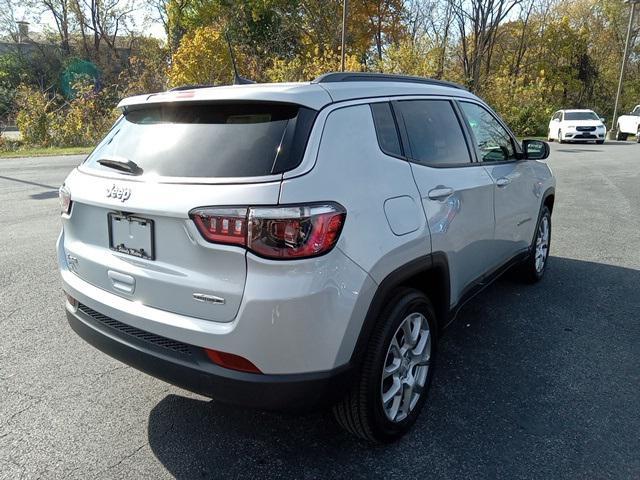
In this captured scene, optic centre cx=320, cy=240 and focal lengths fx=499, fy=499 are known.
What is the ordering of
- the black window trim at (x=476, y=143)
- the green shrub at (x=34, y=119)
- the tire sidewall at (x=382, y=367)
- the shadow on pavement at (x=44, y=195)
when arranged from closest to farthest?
the tire sidewall at (x=382, y=367) → the black window trim at (x=476, y=143) → the shadow on pavement at (x=44, y=195) → the green shrub at (x=34, y=119)

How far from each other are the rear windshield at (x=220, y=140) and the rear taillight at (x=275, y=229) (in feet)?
0.63

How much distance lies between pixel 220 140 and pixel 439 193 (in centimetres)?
124

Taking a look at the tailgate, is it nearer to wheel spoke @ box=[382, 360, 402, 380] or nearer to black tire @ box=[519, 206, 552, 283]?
wheel spoke @ box=[382, 360, 402, 380]

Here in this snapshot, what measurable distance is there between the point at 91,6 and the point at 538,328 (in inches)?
1969

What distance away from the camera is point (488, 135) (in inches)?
151

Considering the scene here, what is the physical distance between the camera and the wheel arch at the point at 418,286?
2217 mm

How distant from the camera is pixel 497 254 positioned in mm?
3770

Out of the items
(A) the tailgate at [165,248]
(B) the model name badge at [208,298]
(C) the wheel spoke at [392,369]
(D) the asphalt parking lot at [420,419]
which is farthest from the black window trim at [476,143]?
(B) the model name badge at [208,298]

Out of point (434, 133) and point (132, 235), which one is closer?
point (132, 235)

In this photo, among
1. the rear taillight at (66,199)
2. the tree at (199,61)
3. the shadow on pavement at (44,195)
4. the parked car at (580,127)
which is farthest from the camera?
the tree at (199,61)

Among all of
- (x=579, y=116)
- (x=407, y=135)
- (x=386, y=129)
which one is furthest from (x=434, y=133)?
(x=579, y=116)

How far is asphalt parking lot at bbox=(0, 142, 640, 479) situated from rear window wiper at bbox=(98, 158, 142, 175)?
137 cm

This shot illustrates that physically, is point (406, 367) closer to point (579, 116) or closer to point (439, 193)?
point (439, 193)

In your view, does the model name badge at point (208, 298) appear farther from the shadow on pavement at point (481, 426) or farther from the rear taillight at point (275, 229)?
the shadow on pavement at point (481, 426)
